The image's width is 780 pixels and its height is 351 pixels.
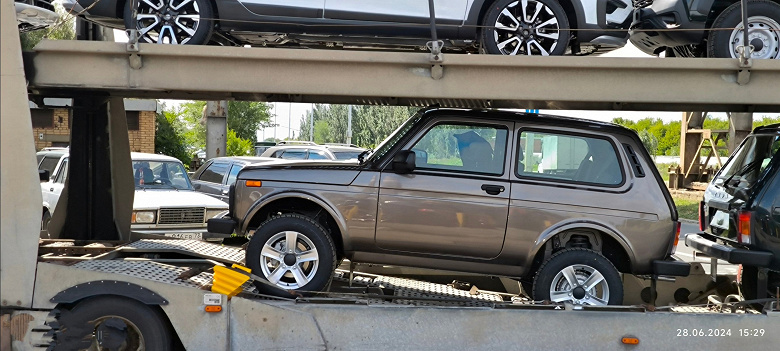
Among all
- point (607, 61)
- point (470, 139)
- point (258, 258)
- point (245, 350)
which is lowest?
point (245, 350)

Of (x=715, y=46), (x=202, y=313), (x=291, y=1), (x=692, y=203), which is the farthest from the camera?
(x=692, y=203)

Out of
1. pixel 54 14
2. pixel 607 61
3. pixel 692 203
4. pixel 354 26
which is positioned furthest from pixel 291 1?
pixel 692 203

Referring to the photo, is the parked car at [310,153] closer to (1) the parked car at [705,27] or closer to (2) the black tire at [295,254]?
(1) the parked car at [705,27]

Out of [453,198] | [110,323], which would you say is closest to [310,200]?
[453,198]

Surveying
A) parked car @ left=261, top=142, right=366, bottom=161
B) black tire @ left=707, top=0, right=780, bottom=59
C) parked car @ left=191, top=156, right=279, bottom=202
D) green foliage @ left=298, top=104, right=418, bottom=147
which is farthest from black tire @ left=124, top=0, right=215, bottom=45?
green foliage @ left=298, top=104, right=418, bottom=147

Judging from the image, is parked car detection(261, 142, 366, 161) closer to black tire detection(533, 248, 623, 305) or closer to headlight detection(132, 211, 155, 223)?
headlight detection(132, 211, 155, 223)

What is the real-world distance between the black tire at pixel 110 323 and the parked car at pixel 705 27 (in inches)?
167

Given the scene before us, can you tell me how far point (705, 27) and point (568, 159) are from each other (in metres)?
1.99

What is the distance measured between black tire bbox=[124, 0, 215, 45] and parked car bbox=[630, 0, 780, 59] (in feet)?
12.2

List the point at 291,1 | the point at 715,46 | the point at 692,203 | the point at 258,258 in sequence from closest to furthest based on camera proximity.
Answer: the point at 258,258 < the point at 715,46 < the point at 291,1 < the point at 692,203

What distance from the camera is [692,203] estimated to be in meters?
22.6

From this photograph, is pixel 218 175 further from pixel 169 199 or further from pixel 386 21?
pixel 386 21

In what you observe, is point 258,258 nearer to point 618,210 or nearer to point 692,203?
point 618,210

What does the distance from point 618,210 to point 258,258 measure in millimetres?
2826
